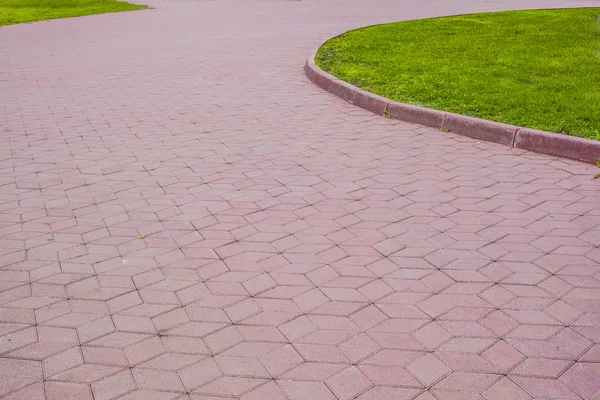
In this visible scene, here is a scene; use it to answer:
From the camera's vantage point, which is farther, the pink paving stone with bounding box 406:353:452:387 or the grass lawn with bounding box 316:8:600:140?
the grass lawn with bounding box 316:8:600:140

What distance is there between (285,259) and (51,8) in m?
21.6

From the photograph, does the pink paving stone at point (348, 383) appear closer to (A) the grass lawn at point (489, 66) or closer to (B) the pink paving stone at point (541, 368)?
(B) the pink paving stone at point (541, 368)

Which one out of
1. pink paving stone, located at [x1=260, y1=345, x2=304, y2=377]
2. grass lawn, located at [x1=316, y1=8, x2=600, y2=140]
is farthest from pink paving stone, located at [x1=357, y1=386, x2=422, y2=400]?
grass lawn, located at [x1=316, y1=8, x2=600, y2=140]

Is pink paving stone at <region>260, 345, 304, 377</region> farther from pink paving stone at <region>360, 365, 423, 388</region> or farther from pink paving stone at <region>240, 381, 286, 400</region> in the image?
pink paving stone at <region>360, 365, 423, 388</region>

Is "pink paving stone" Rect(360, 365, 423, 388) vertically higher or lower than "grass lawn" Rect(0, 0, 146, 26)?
higher

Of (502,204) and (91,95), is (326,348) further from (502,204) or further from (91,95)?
(91,95)

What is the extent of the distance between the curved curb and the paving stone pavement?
0.16 metres

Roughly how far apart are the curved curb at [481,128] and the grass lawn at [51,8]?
1402 centimetres

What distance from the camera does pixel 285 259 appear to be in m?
4.08

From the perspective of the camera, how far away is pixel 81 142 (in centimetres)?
658

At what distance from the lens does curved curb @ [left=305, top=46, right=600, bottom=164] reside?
5809 mm

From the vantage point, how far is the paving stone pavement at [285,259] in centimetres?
303

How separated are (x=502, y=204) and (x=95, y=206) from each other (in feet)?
9.80

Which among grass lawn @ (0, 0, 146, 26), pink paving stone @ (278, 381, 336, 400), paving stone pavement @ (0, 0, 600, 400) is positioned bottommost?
grass lawn @ (0, 0, 146, 26)
